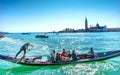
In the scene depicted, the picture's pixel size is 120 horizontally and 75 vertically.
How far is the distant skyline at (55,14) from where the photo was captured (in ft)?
15.1

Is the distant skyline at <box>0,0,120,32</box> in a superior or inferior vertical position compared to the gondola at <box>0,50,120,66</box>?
superior

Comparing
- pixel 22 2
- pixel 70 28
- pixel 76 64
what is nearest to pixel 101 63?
pixel 76 64

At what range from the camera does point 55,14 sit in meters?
4.93

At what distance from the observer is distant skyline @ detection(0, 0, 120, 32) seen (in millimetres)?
4598

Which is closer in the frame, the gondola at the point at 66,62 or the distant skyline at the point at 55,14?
the distant skyline at the point at 55,14

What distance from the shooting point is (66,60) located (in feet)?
17.0

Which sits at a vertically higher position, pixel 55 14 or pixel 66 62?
pixel 55 14

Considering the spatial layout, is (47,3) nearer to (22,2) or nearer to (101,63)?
(22,2)

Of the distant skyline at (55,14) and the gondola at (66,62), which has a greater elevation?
the distant skyline at (55,14)

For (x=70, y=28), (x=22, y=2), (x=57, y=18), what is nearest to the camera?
(x=22, y=2)

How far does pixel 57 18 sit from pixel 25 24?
65cm

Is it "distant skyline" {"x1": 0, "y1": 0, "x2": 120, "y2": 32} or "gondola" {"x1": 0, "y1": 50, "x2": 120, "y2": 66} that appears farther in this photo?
"gondola" {"x1": 0, "y1": 50, "x2": 120, "y2": 66}

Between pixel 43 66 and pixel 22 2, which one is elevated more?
pixel 22 2

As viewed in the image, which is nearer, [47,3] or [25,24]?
[47,3]
